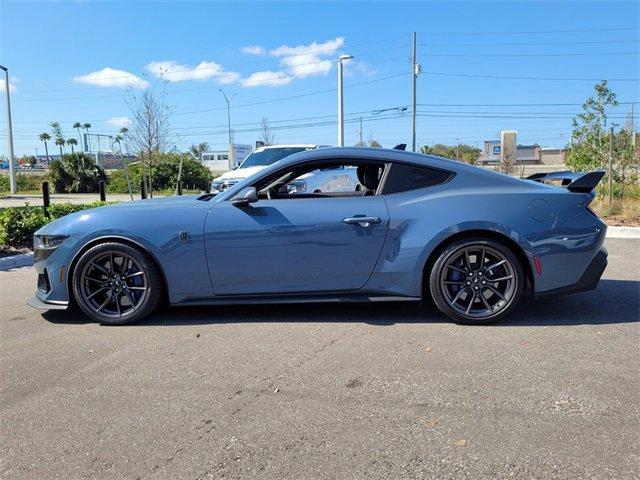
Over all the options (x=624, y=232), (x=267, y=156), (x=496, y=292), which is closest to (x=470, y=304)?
(x=496, y=292)

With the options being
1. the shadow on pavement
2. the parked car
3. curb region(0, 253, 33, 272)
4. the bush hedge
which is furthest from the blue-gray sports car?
the parked car

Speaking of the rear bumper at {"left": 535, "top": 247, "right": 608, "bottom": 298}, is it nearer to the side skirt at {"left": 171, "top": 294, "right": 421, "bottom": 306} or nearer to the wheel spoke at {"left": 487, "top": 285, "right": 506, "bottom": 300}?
the wheel spoke at {"left": 487, "top": 285, "right": 506, "bottom": 300}

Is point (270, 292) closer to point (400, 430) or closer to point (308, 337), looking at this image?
point (308, 337)

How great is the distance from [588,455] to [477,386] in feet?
2.66

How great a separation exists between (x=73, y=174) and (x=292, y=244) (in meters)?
30.0

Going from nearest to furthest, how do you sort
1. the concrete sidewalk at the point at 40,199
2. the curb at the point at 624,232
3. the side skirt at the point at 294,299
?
the side skirt at the point at 294,299, the curb at the point at 624,232, the concrete sidewalk at the point at 40,199

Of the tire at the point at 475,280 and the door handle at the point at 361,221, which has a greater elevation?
the door handle at the point at 361,221

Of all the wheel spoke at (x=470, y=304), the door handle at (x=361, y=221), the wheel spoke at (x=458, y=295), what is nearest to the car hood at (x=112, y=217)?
the door handle at (x=361, y=221)

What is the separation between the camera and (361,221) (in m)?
4.27

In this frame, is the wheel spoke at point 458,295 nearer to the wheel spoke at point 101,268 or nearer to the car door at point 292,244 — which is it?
the car door at point 292,244

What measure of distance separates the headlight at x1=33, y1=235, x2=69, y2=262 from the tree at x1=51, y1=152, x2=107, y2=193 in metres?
28.6

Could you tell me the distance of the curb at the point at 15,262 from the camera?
24.0 feet

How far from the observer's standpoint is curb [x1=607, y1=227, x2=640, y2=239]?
949 centimetres

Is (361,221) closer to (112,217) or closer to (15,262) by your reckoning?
(112,217)
